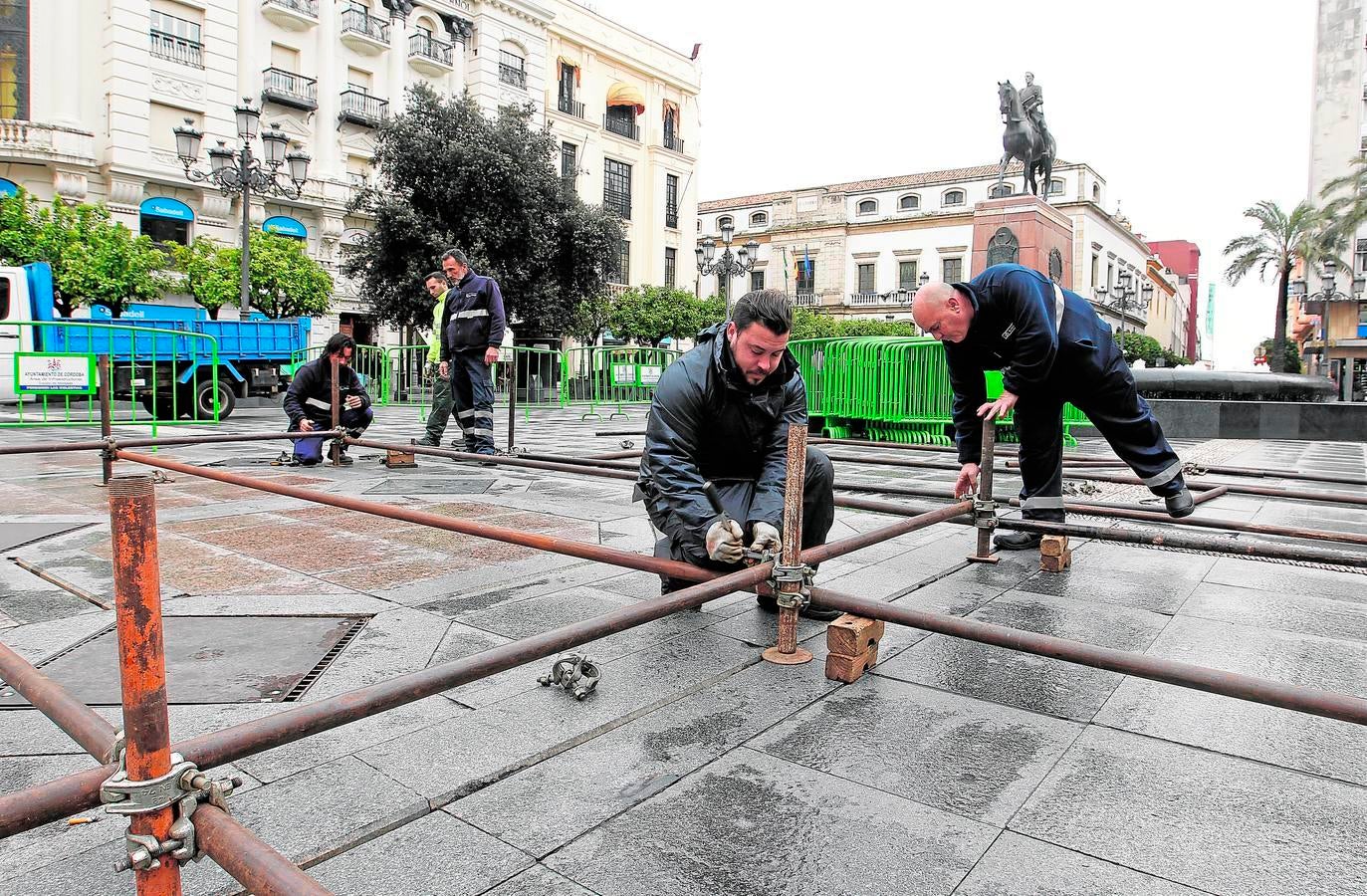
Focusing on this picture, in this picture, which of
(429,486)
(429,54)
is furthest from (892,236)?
(429,486)

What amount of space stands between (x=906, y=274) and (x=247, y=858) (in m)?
60.9

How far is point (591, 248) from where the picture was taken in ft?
83.7

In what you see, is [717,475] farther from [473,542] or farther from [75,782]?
[75,782]

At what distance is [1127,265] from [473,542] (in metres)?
70.1

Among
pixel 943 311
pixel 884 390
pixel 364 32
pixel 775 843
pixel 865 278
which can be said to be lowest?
pixel 775 843

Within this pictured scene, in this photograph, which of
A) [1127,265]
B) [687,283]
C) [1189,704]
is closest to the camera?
[1189,704]

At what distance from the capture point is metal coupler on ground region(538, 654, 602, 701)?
8.36ft

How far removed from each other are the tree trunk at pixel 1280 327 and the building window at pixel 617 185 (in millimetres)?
28904

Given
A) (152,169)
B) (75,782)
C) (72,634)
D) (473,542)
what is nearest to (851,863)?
(75,782)

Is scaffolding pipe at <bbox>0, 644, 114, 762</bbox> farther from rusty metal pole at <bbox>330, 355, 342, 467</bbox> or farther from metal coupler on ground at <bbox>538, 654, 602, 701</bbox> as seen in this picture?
rusty metal pole at <bbox>330, 355, 342, 467</bbox>

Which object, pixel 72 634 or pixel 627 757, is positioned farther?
pixel 72 634

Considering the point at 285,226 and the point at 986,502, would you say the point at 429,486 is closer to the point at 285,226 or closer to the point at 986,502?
the point at 986,502

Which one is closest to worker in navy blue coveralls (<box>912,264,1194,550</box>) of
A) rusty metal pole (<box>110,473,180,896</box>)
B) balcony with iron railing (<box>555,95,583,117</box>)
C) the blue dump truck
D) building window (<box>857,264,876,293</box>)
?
rusty metal pole (<box>110,473,180,896</box>)

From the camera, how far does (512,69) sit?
115ft
